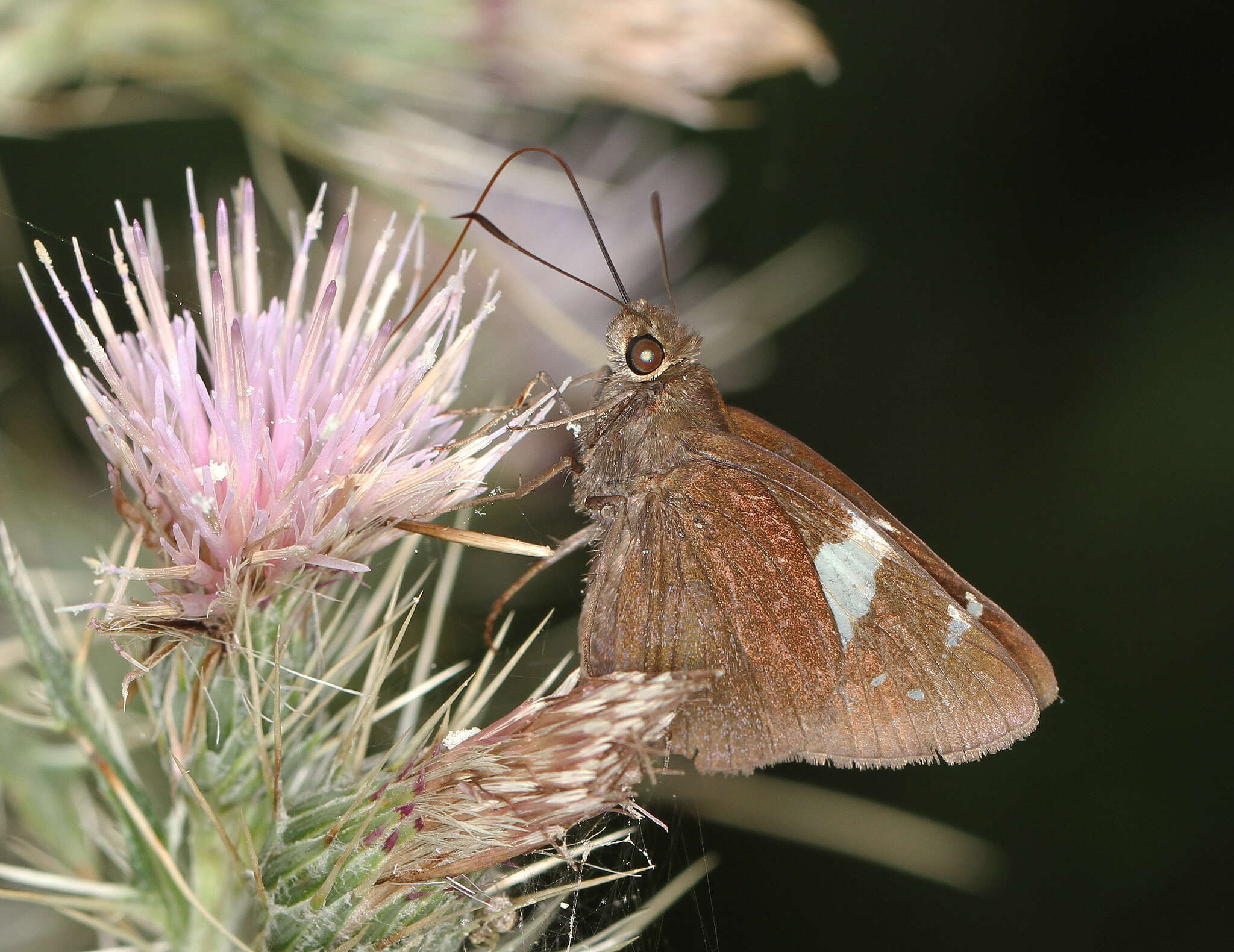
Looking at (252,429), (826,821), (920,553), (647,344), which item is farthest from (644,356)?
(826,821)

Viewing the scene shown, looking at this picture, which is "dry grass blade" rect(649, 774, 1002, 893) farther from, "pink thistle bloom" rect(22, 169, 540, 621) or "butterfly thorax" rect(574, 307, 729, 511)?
"pink thistle bloom" rect(22, 169, 540, 621)

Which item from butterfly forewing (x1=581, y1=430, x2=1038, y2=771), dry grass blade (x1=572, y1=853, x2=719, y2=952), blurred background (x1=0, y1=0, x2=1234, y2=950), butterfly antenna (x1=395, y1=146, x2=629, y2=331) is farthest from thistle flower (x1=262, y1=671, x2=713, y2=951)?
blurred background (x1=0, y1=0, x2=1234, y2=950)

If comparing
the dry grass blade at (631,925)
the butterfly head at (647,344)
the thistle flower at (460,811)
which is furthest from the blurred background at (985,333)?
the thistle flower at (460,811)

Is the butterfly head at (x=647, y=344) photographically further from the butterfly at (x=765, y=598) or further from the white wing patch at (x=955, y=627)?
the white wing patch at (x=955, y=627)

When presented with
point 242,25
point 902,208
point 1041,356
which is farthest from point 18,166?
point 1041,356

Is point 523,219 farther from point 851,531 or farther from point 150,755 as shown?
point 150,755

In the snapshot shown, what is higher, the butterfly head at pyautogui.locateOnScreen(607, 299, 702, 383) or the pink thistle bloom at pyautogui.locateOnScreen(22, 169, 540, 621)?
the butterfly head at pyautogui.locateOnScreen(607, 299, 702, 383)
